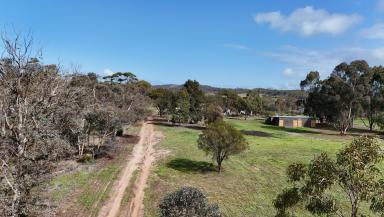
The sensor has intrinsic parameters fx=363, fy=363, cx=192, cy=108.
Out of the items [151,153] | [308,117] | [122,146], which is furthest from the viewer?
[308,117]

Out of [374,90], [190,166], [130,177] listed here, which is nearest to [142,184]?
[130,177]

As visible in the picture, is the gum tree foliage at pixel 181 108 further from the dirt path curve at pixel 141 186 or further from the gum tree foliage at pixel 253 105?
the gum tree foliage at pixel 253 105

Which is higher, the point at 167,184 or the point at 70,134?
the point at 70,134

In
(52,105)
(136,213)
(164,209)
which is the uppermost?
(52,105)

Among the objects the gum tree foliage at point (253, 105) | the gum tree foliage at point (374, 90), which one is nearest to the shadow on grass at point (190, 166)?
the gum tree foliage at point (374, 90)

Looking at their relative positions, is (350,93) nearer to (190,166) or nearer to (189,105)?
(189,105)

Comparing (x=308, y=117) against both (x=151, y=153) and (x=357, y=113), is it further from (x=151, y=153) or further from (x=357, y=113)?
(x=151, y=153)

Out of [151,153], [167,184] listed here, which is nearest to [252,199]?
[167,184]
